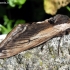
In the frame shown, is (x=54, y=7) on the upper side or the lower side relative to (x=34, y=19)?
upper

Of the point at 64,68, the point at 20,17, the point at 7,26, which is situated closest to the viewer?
the point at 64,68

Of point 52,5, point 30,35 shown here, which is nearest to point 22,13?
point 52,5

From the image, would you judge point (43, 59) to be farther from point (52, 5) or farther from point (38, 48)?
point (52, 5)

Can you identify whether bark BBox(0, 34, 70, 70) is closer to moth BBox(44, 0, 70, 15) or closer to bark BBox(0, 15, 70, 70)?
bark BBox(0, 15, 70, 70)

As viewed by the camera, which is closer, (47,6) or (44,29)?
(44,29)

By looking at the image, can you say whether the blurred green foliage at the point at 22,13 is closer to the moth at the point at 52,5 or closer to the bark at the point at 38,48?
the moth at the point at 52,5

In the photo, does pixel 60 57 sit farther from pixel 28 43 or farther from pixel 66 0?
pixel 66 0

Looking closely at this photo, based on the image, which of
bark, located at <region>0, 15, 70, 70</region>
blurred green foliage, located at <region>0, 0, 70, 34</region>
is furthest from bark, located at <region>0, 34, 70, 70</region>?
blurred green foliage, located at <region>0, 0, 70, 34</region>

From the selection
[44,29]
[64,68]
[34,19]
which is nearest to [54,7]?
[34,19]

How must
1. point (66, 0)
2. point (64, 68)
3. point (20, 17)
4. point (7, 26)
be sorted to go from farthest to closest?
point (20, 17) → point (7, 26) → point (66, 0) → point (64, 68)
